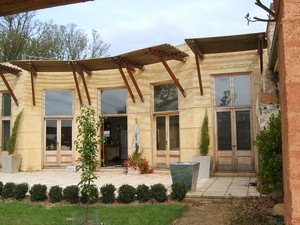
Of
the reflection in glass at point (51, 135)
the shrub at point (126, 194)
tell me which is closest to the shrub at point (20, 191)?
the shrub at point (126, 194)

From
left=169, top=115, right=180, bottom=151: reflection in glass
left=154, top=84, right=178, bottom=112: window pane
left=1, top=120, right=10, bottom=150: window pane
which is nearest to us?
left=169, top=115, right=180, bottom=151: reflection in glass

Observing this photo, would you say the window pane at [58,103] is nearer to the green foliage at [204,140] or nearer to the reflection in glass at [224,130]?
the green foliage at [204,140]

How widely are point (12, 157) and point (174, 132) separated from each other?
6.72 meters

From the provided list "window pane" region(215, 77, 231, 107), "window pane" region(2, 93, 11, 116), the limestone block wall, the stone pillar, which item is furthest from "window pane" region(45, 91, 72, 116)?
the stone pillar

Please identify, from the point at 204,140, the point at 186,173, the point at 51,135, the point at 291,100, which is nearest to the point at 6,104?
the point at 51,135

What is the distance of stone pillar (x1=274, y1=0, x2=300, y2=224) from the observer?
8.70 feet

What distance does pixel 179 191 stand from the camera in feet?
22.0

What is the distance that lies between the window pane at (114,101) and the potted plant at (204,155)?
3834mm

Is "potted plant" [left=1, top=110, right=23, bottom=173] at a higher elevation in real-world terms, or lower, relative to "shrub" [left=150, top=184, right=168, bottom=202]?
higher

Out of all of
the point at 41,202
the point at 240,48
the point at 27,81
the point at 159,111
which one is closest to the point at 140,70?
the point at 159,111

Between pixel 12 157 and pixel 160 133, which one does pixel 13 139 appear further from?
pixel 160 133

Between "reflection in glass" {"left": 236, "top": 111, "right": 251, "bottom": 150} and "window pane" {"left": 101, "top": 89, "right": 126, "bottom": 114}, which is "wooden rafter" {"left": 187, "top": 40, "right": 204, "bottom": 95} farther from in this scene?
"window pane" {"left": 101, "top": 89, "right": 126, "bottom": 114}

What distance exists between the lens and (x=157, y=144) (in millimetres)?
12102

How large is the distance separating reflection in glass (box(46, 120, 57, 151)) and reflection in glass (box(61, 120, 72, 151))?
12.4 inches
